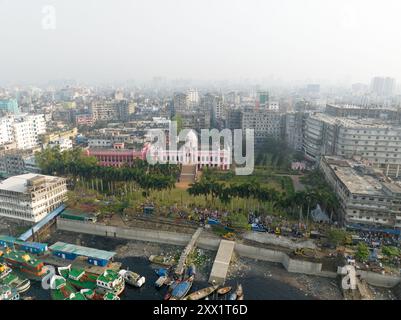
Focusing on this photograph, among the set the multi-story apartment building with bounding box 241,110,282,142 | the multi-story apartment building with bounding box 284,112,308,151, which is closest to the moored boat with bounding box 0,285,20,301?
the multi-story apartment building with bounding box 284,112,308,151

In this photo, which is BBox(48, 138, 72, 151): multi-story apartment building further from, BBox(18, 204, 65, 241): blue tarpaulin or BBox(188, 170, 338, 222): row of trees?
BBox(188, 170, 338, 222): row of trees

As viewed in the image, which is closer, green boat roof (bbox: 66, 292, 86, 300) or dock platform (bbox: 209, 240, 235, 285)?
green boat roof (bbox: 66, 292, 86, 300)

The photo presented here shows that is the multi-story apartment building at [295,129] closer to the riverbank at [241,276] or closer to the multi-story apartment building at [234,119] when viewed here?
the multi-story apartment building at [234,119]

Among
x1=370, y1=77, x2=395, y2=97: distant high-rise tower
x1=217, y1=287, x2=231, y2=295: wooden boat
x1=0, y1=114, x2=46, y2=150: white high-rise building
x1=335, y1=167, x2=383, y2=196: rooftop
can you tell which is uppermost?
x1=370, y1=77, x2=395, y2=97: distant high-rise tower

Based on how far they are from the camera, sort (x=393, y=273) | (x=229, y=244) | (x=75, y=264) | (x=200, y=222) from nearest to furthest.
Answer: (x=393, y=273) < (x=75, y=264) < (x=229, y=244) < (x=200, y=222)

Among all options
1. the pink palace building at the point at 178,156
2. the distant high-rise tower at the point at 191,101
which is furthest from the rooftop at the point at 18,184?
the distant high-rise tower at the point at 191,101

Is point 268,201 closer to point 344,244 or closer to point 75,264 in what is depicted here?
point 344,244

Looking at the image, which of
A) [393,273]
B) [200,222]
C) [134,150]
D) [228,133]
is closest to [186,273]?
[200,222]
